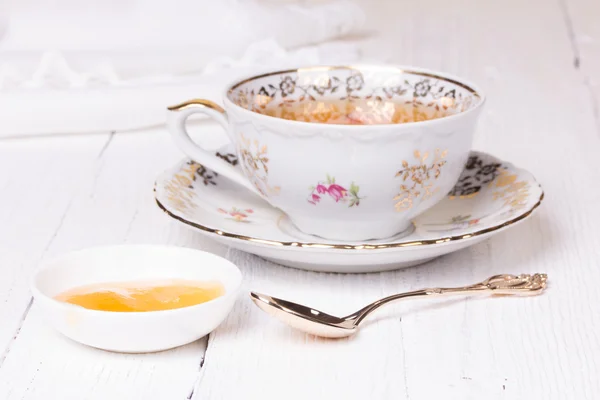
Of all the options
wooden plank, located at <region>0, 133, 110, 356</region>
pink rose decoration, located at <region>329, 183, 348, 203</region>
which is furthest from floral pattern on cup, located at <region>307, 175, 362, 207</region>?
wooden plank, located at <region>0, 133, 110, 356</region>

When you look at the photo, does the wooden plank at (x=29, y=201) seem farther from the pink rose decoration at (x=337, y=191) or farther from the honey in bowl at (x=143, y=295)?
the pink rose decoration at (x=337, y=191)

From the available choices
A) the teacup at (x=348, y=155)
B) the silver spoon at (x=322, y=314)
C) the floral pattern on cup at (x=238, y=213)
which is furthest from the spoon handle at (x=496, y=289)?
the floral pattern on cup at (x=238, y=213)

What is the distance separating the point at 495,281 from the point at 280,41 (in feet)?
3.22

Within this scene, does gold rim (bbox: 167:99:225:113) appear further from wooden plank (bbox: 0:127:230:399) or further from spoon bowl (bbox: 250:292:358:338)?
spoon bowl (bbox: 250:292:358:338)

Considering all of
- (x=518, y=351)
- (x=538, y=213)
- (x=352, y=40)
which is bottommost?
(x=352, y=40)

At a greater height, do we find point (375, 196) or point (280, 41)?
point (375, 196)

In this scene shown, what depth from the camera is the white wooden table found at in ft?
2.37

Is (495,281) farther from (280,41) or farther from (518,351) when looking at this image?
(280,41)

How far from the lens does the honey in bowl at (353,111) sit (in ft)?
3.48

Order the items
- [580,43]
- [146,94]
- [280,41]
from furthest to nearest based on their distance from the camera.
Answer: [580,43] < [280,41] < [146,94]

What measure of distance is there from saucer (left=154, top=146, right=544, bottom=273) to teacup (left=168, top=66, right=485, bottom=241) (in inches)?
1.2

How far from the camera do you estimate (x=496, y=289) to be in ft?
2.86

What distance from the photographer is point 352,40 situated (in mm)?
1938

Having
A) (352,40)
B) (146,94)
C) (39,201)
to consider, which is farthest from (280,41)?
(39,201)
